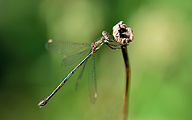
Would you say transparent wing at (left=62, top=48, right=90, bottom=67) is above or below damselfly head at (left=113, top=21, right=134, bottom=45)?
below

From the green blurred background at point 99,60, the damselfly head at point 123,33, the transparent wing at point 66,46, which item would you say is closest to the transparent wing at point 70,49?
the transparent wing at point 66,46

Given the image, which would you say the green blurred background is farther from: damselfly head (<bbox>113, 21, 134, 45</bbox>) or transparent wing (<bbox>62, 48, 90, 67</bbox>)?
damselfly head (<bbox>113, 21, 134, 45</bbox>)

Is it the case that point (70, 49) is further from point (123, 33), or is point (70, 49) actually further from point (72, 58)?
point (123, 33)

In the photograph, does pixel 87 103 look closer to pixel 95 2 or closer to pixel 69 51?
pixel 69 51

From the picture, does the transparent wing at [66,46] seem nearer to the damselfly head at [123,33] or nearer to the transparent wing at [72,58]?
the transparent wing at [72,58]

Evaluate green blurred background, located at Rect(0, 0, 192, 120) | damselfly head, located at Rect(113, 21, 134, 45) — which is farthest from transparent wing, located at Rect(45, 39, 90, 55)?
damselfly head, located at Rect(113, 21, 134, 45)

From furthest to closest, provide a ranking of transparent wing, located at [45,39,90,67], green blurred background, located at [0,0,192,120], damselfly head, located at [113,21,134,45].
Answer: green blurred background, located at [0,0,192,120]
transparent wing, located at [45,39,90,67]
damselfly head, located at [113,21,134,45]

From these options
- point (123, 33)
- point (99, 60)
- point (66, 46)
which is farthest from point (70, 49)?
point (123, 33)
